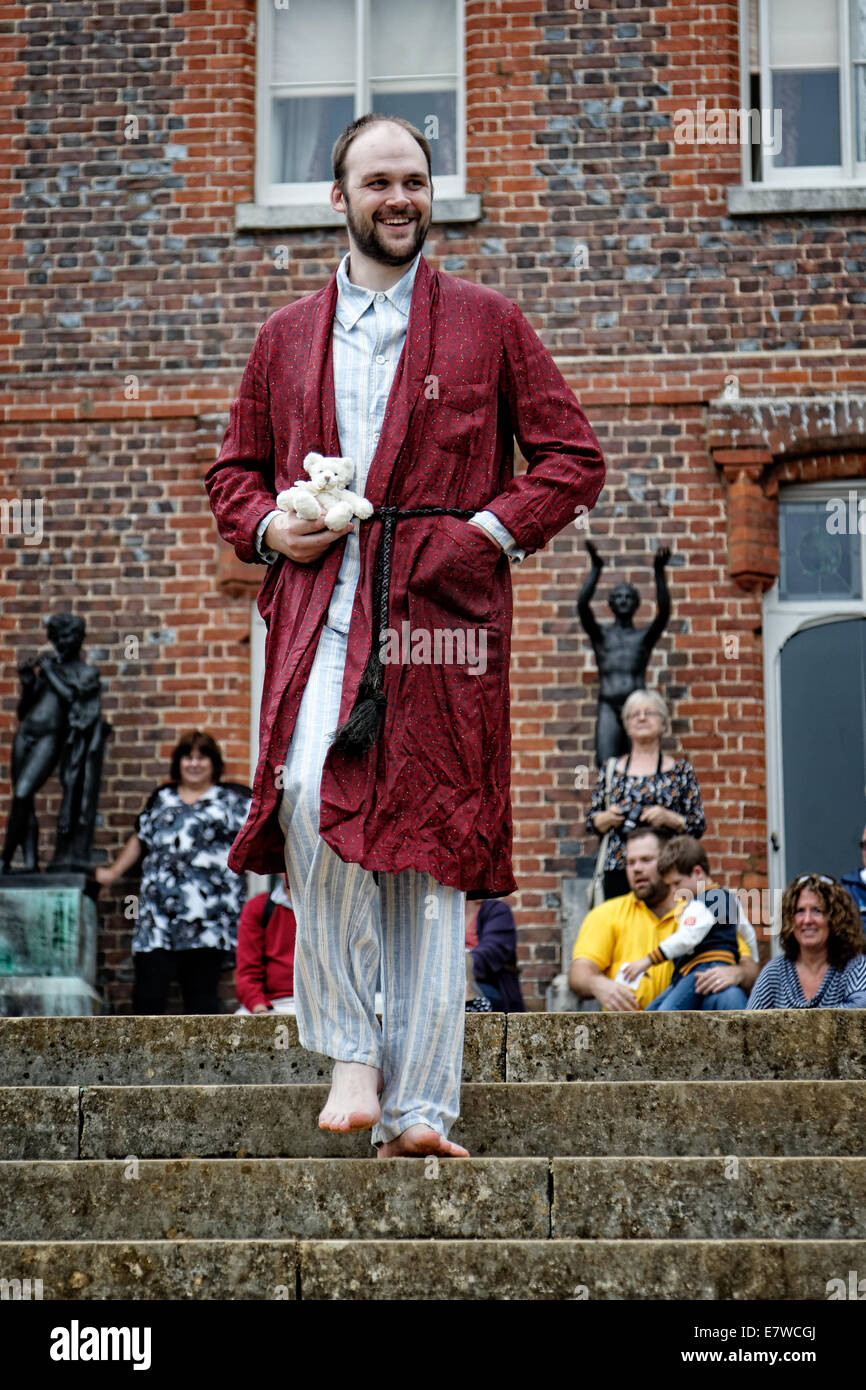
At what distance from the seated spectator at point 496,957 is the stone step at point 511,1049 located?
3166 millimetres

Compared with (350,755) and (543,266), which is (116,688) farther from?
(350,755)

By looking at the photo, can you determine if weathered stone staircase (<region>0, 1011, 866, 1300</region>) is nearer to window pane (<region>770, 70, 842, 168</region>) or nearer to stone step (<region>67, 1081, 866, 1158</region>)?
stone step (<region>67, 1081, 866, 1158</region>)

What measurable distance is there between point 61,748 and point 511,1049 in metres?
6.03

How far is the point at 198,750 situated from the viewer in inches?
418

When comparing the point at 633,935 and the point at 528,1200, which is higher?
the point at 633,935

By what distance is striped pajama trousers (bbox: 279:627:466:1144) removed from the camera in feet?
14.9

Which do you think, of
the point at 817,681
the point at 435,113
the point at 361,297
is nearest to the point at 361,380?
the point at 361,297

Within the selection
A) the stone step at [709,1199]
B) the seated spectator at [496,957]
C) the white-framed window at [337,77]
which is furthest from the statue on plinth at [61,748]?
the stone step at [709,1199]

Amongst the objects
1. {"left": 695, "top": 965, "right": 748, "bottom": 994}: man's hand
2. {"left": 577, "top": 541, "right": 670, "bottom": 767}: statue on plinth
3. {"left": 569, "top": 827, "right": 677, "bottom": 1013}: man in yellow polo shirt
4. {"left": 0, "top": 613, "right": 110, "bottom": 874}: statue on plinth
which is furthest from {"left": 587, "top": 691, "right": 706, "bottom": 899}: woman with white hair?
{"left": 0, "top": 613, "right": 110, "bottom": 874}: statue on plinth

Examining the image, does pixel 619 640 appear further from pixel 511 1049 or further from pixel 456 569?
pixel 456 569

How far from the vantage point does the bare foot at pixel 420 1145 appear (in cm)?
454

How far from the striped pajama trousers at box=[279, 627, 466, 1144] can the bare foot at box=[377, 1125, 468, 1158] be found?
0.07 ft

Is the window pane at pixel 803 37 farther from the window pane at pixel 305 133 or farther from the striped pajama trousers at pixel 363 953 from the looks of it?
the striped pajama trousers at pixel 363 953
